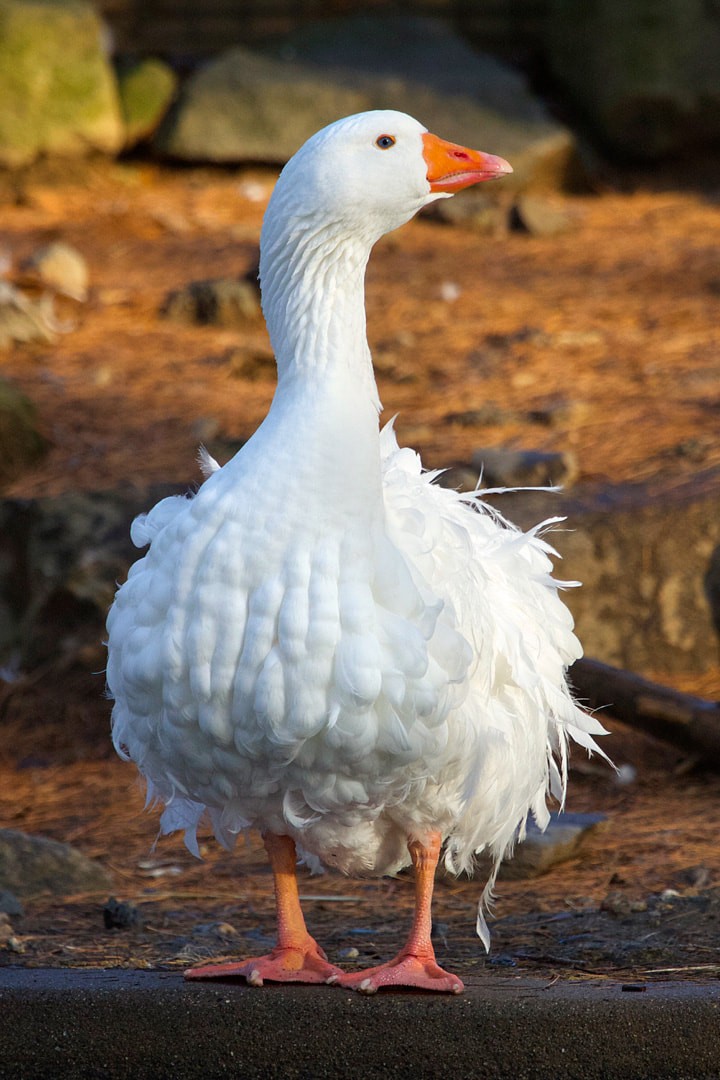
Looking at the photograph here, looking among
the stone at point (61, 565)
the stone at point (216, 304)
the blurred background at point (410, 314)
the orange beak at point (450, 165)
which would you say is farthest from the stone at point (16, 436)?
the orange beak at point (450, 165)

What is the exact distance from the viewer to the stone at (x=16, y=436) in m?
7.27

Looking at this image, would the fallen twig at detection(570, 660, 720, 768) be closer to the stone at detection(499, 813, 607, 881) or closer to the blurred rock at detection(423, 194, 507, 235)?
the stone at detection(499, 813, 607, 881)

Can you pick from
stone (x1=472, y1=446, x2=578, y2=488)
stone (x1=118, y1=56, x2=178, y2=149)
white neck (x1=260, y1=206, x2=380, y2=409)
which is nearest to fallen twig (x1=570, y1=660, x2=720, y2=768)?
stone (x1=472, y1=446, x2=578, y2=488)

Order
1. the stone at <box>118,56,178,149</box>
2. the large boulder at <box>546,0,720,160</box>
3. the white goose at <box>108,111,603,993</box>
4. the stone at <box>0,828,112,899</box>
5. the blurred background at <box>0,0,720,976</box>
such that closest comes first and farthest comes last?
the white goose at <box>108,111,603,993</box>
the stone at <box>0,828,112,899</box>
the blurred background at <box>0,0,720,976</box>
the large boulder at <box>546,0,720,160</box>
the stone at <box>118,56,178,149</box>

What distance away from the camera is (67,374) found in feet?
26.9

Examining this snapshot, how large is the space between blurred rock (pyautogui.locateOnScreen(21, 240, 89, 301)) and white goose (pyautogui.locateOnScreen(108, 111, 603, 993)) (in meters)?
5.87

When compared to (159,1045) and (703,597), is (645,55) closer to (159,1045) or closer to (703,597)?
(703,597)

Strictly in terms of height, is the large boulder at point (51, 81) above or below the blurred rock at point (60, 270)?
above

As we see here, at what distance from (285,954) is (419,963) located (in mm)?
354

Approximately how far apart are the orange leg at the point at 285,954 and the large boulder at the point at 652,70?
8.70 metres

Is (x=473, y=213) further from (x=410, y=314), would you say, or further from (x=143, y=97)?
(x=143, y=97)

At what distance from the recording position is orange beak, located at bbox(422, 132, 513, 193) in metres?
3.42

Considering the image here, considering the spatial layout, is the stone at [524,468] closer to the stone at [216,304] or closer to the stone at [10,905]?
the stone at [216,304]

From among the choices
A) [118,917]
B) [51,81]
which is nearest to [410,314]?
[51,81]
